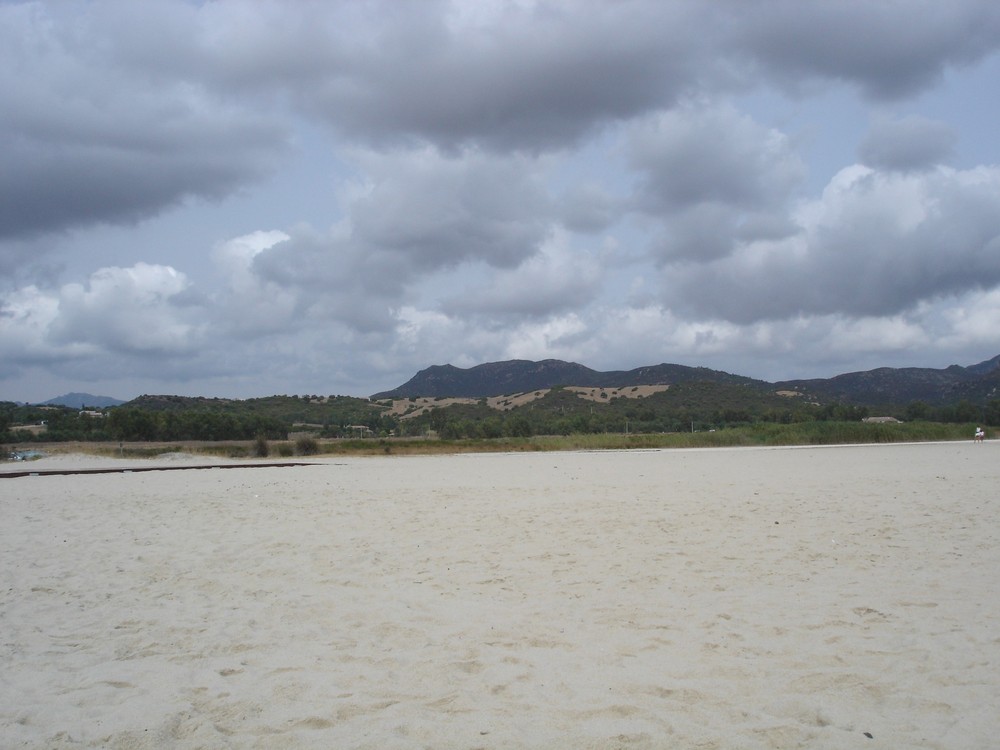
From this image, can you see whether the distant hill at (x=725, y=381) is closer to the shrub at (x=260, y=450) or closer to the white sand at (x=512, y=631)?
the shrub at (x=260, y=450)

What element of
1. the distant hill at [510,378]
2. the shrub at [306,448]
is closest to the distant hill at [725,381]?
the distant hill at [510,378]

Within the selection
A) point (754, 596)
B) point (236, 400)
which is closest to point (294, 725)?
point (754, 596)

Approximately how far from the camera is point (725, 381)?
131000 mm

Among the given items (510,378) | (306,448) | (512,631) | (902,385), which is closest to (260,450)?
(306,448)

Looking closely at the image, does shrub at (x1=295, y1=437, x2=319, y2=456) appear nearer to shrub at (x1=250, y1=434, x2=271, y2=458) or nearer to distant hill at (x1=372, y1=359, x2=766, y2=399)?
shrub at (x1=250, y1=434, x2=271, y2=458)

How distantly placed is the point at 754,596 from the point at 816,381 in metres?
151

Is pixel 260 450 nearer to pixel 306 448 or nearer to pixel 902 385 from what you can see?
pixel 306 448

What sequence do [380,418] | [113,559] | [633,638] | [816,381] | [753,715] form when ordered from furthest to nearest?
[816,381]
[380,418]
[113,559]
[633,638]
[753,715]

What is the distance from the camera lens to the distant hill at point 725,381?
Answer: 12231 centimetres

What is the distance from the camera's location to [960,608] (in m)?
5.41

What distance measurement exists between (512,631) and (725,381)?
435 ft

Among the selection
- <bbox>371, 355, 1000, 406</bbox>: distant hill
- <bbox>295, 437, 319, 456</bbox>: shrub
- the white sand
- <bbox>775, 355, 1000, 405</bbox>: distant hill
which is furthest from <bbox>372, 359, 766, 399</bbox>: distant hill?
the white sand

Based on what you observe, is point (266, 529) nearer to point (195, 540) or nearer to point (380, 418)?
point (195, 540)

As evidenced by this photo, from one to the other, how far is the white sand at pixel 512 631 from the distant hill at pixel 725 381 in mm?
110614
